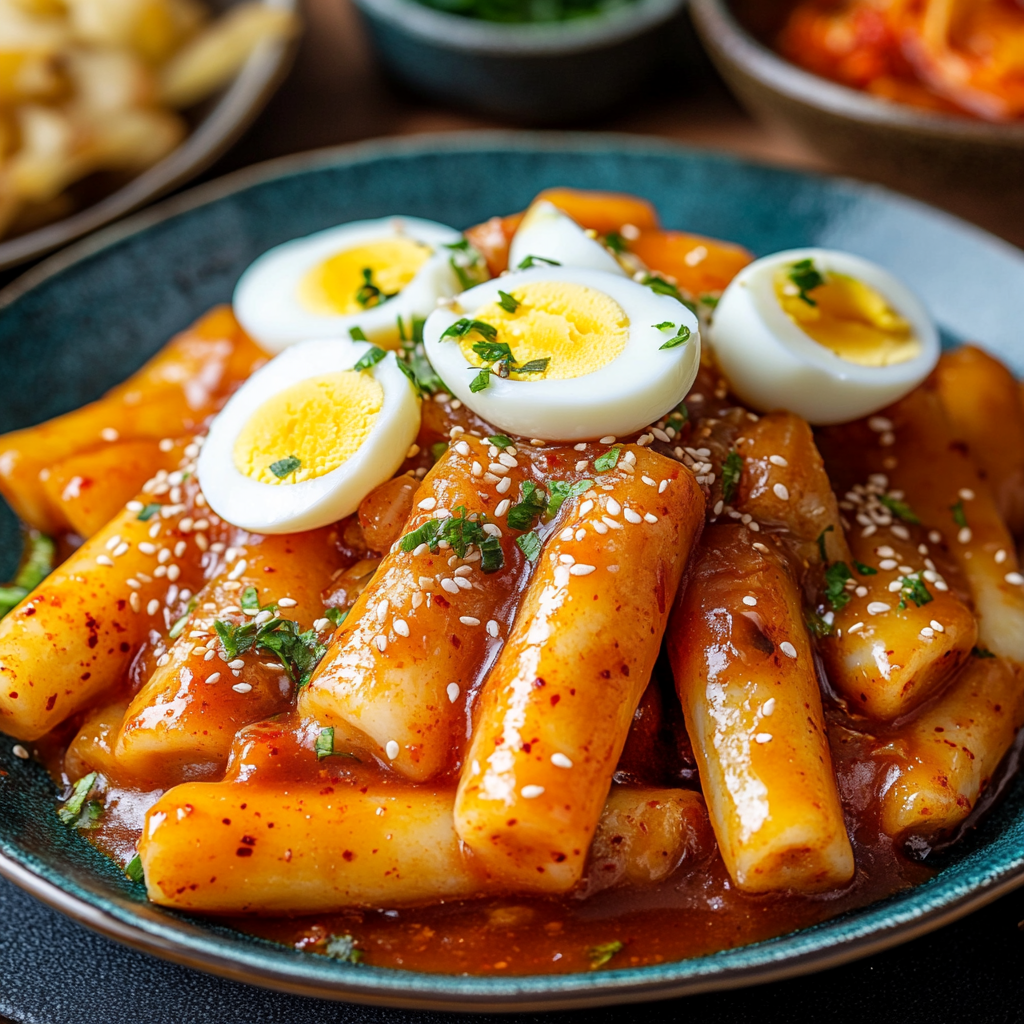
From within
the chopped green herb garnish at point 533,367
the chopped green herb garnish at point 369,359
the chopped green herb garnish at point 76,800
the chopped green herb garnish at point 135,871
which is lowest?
the chopped green herb garnish at point 76,800

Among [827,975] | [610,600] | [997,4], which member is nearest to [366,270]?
[610,600]

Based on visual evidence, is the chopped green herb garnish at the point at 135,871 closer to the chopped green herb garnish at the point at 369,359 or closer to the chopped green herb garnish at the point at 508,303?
the chopped green herb garnish at the point at 369,359

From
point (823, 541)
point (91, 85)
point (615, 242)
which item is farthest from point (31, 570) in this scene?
point (91, 85)

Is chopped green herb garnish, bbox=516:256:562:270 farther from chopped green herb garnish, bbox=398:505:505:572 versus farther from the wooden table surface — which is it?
the wooden table surface

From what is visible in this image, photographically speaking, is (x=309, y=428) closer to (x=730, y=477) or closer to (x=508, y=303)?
(x=508, y=303)

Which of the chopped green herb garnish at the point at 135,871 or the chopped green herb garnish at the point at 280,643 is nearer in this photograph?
the chopped green herb garnish at the point at 135,871

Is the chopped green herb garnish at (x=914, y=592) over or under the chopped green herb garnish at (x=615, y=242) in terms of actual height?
under

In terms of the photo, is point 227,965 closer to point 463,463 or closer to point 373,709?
point 373,709

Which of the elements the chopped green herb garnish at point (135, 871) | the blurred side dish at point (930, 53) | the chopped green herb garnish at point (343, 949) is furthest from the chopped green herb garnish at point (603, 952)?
the blurred side dish at point (930, 53)
